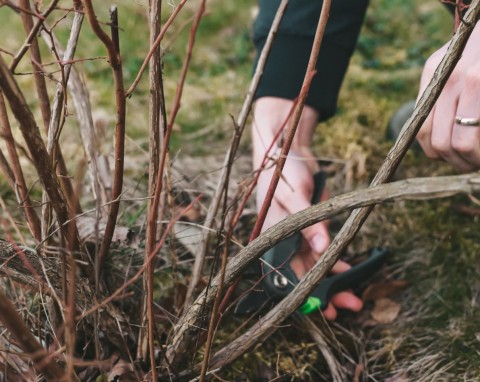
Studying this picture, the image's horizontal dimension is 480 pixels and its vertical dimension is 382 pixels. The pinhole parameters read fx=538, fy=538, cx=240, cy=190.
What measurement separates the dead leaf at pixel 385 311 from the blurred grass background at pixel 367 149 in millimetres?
22

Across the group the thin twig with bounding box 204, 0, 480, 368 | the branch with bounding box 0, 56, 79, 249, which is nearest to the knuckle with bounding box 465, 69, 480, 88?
the thin twig with bounding box 204, 0, 480, 368

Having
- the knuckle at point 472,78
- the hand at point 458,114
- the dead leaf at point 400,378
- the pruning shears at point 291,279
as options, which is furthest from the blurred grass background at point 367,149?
the knuckle at point 472,78

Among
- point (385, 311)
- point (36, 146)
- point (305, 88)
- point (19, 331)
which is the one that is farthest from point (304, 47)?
point (19, 331)

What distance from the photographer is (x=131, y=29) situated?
A: 3.76 meters

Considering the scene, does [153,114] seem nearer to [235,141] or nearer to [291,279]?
[235,141]

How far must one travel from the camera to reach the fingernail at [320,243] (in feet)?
5.18

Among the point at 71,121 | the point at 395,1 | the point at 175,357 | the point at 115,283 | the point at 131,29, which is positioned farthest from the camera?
the point at 395,1

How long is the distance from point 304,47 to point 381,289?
2.99 ft

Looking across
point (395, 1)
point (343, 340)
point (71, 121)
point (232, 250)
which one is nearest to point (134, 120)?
point (71, 121)

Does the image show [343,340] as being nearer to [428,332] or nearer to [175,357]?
[428,332]

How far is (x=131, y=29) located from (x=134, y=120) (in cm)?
125

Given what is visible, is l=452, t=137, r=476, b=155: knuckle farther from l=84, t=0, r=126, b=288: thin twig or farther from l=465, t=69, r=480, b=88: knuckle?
l=84, t=0, r=126, b=288: thin twig

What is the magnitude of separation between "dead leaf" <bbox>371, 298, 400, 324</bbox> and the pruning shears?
0.09 m

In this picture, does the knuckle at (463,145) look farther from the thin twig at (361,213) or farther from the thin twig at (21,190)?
the thin twig at (21,190)
